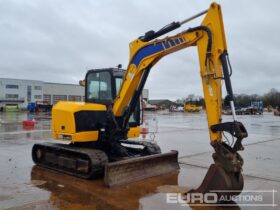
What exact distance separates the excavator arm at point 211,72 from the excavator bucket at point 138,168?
1.59 metres

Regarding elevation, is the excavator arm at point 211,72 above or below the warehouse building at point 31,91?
below

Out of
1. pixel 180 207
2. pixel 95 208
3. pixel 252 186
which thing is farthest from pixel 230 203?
pixel 95 208

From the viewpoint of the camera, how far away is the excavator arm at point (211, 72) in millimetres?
5379

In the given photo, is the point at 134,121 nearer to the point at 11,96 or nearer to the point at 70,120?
the point at 70,120

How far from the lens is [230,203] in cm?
573

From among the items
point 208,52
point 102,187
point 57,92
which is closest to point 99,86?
point 102,187

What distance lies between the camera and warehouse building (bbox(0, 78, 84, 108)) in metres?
83.7

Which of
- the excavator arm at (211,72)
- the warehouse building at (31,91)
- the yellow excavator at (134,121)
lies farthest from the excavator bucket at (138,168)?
the warehouse building at (31,91)

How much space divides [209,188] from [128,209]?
4.87 feet

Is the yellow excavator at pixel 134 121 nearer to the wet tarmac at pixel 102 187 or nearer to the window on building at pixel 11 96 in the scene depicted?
the wet tarmac at pixel 102 187

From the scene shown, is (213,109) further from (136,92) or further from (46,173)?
(46,173)

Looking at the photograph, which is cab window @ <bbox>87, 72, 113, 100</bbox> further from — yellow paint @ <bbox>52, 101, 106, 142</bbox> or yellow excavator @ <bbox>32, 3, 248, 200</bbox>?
yellow paint @ <bbox>52, 101, 106, 142</bbox>

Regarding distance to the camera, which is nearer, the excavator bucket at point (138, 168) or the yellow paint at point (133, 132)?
the excavator bucket at point (138, 168)

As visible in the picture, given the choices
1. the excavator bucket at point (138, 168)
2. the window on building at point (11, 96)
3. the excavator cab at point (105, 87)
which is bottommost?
the excavator bucket at point (138, 168)
